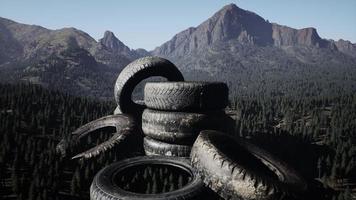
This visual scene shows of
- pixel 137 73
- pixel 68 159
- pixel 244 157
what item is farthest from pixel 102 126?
pixel 244 157

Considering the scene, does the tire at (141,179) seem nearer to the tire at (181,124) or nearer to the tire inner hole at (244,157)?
the tire at (181,124)

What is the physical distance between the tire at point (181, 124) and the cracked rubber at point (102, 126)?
96.5 inches

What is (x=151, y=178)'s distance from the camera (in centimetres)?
1703

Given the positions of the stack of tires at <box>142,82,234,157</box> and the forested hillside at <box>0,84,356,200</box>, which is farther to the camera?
the stack of tires at <box>142,82,234,157</box>

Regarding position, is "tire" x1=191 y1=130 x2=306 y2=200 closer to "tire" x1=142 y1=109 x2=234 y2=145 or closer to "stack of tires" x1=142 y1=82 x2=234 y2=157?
"tire" x1=142 y1=109 x2=234 y2=145

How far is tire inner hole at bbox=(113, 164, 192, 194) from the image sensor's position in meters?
16.0

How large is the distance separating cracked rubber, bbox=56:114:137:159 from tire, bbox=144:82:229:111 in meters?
3.00

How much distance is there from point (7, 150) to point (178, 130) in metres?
13.9

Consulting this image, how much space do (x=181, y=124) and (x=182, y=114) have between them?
57cm

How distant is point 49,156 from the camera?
2125 cm

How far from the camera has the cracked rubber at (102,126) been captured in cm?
1961

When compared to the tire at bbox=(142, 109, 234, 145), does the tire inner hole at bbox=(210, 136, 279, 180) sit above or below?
A: below

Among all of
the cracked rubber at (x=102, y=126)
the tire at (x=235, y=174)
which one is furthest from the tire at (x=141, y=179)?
the cracked rubber at (x=102, y=126)

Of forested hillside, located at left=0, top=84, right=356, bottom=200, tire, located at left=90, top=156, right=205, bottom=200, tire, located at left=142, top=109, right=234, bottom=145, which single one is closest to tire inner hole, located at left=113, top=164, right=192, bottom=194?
tire, located at left=90, top=156, right=205, bottom=200
